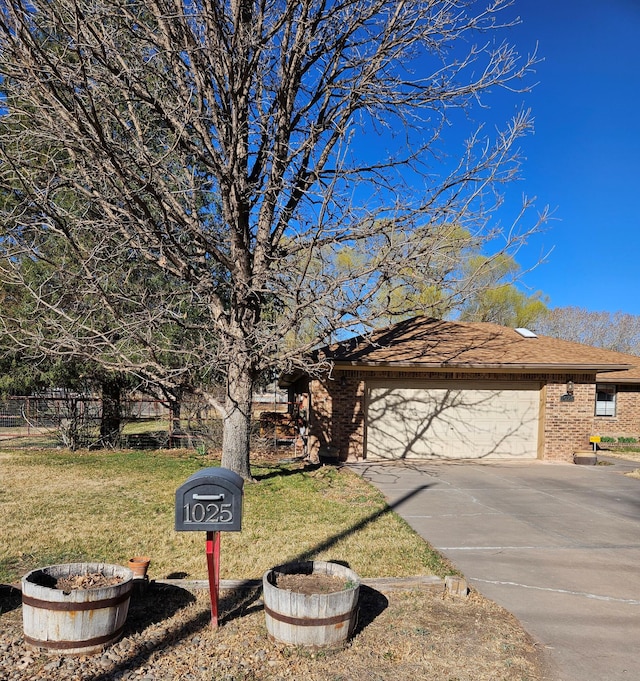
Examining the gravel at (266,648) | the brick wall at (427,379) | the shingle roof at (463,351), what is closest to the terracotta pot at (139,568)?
the gravel at (266,648)

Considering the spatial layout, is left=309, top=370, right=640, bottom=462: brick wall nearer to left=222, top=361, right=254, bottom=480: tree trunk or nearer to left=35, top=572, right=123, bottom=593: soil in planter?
left=222, top=361, right=254, bottom=480: tree trunk

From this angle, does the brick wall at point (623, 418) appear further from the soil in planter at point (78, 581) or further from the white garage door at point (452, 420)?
the soil in planter at point (78, 581)

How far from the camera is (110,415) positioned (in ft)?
50.0

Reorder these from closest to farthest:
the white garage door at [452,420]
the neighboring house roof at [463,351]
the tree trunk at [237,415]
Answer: the tree trunk at [237,415]
the neighboring house roof at [463,351]
the white garage door at [452,420]

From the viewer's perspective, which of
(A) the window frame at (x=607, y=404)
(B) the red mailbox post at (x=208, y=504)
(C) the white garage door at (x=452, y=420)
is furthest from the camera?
(A) the window frame at (x=607, y=404)

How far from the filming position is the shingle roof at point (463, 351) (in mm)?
12961

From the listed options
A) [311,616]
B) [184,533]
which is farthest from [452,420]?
[311,616]

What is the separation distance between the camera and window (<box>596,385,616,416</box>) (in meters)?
20.1

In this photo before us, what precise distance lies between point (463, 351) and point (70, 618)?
38.3 ft

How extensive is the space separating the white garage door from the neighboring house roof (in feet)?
2.56

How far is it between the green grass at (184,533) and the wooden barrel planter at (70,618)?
155 centimetres

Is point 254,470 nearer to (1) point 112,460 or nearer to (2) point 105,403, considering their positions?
(1) point 112,460

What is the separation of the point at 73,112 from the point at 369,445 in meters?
9.64

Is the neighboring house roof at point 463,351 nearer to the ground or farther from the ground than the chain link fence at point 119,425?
farther from the ground
